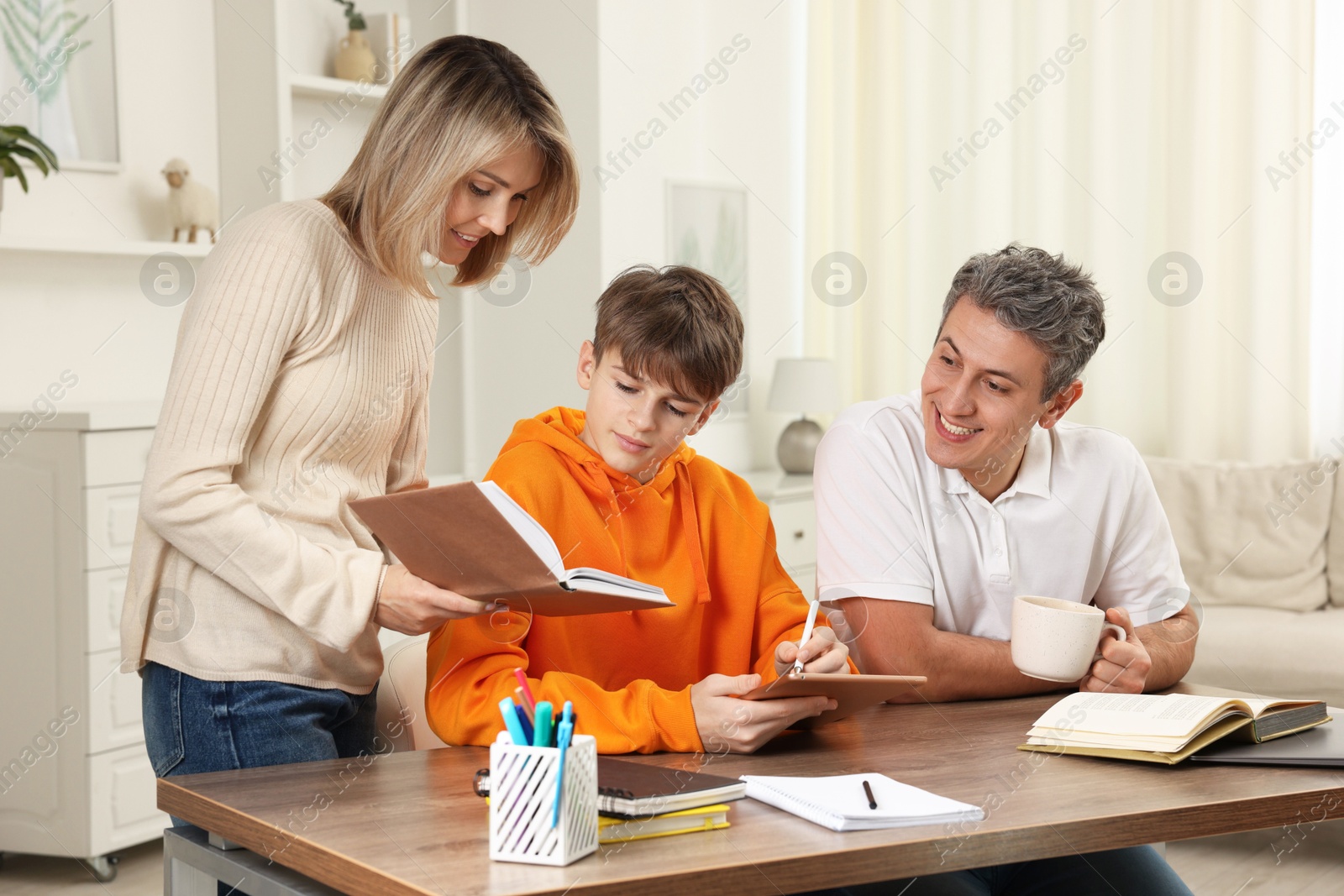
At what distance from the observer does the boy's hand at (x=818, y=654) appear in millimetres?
1442

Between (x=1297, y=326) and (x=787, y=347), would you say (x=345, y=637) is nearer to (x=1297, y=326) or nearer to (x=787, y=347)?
(x=1297, y=326)

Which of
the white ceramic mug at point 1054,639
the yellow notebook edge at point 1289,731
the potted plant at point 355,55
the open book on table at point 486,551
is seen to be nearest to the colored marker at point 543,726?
the open book on table at point 486,551

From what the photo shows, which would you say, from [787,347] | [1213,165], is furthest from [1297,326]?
[787,347]

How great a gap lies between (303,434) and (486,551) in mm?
353

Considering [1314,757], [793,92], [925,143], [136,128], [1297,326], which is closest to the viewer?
[1314,757]

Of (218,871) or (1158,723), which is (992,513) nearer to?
(1158,723)

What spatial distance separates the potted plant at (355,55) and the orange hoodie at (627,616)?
251 centimetres

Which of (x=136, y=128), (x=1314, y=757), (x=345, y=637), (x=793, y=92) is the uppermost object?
(x=793, y=92)

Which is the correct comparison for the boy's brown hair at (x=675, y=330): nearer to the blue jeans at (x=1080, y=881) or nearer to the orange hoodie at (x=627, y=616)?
the orange hoodie at (x=627, y=616)

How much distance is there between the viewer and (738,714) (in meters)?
1.33

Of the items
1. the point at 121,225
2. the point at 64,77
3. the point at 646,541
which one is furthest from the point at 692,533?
the point at 64,77

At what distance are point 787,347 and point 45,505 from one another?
3.13 m

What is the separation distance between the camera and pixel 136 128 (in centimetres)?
344

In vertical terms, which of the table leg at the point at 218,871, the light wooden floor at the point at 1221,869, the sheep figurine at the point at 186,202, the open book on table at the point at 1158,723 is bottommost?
the light wooden floor at the point at 1221,869
